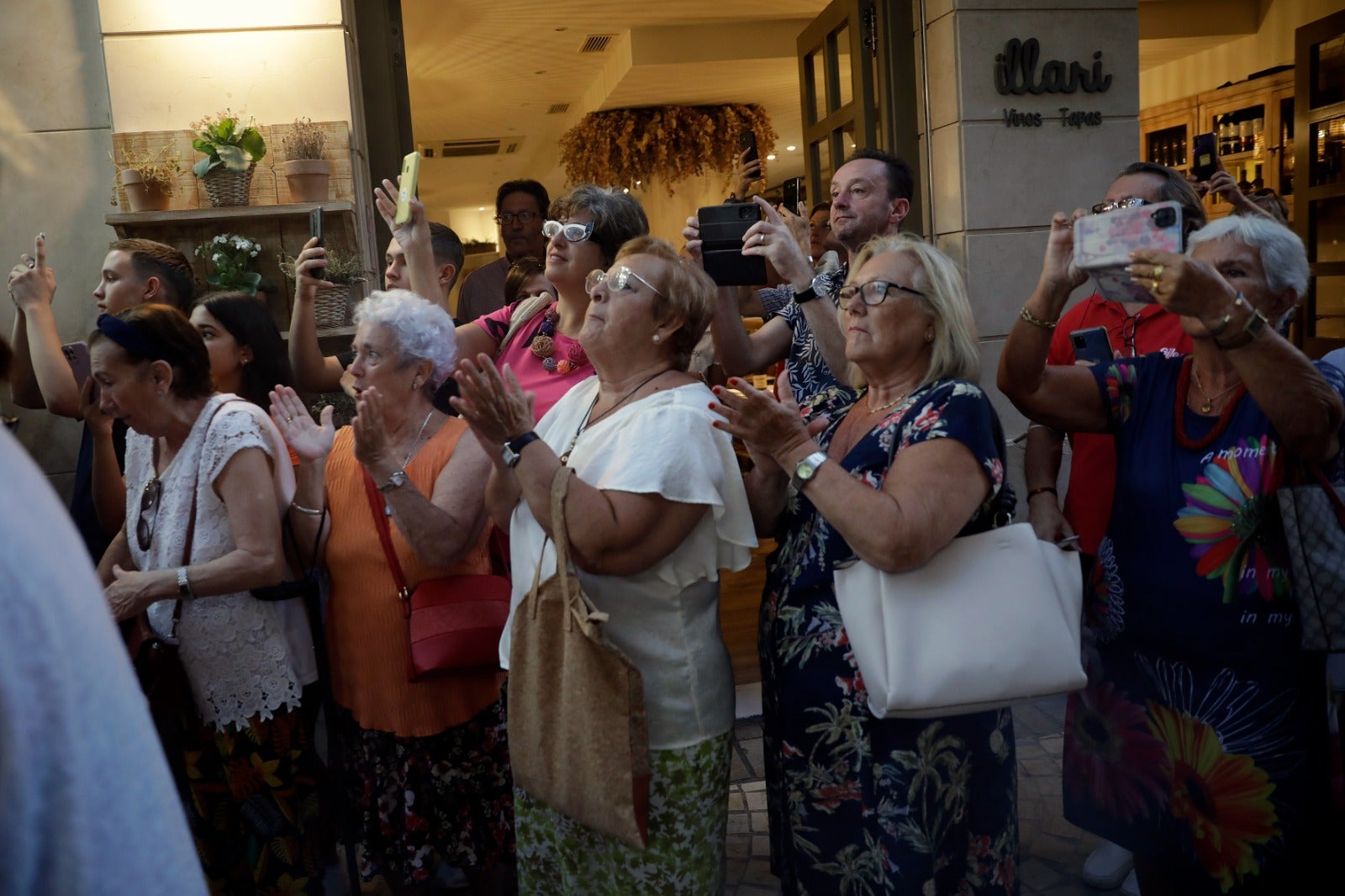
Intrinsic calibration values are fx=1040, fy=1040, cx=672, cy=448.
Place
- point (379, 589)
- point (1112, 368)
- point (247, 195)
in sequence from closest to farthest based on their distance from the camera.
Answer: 1. point (1112, 368)
2. point (379, 589)
3. point (247, 195)

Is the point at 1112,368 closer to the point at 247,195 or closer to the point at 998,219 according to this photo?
the point at 998,219

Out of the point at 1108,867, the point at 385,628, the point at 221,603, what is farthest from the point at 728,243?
the point at 1108,867

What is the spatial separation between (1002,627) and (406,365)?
1480 mm

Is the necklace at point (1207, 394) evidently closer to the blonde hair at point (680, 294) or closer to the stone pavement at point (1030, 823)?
the blonde hair at point (680, 294)

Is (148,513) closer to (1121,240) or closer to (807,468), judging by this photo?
(807,468)

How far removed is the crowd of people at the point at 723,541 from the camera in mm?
1808

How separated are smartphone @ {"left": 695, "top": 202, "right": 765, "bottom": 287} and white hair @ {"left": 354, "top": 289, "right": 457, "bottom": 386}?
0.65 metres

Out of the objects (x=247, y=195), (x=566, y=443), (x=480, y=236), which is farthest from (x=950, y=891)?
(x=480, y=236)

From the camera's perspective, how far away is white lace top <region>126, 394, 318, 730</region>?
232 centimetres

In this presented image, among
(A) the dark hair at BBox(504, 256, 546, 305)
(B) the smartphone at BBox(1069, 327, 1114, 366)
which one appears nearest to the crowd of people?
(B) the smartphone at BBox(1069, 327, 1114, 366)

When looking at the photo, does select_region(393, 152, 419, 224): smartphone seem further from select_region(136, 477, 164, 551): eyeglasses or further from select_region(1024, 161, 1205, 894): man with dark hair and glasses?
select_region(1024, 161, 1205, 894): man with dark hair and glasses

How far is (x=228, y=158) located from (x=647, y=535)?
271cm

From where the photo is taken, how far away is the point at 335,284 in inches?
151

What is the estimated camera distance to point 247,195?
381cm
